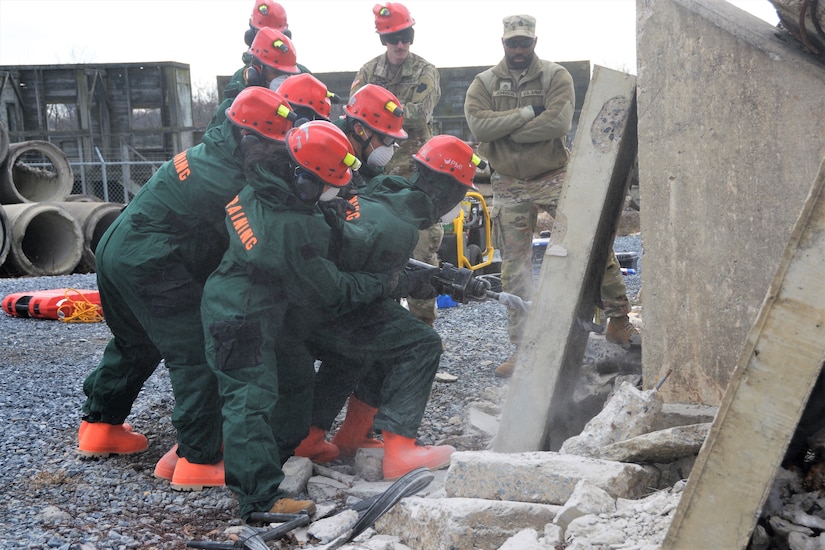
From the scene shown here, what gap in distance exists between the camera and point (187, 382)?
4.24m

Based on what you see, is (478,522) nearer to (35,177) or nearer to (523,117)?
(523,117)

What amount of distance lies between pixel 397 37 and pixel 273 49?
4.93 feet

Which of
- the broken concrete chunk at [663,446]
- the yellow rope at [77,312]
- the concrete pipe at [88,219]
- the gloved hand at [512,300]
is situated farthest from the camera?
the concrete pipe at [88,219]

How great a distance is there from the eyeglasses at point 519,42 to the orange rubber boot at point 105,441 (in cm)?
362

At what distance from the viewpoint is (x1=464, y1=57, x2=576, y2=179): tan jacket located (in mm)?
6059

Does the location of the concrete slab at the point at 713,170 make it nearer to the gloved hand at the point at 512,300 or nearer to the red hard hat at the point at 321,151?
the gloved hand at the point at 512,300

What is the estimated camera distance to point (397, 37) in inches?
256

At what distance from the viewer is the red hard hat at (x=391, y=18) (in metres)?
6.36

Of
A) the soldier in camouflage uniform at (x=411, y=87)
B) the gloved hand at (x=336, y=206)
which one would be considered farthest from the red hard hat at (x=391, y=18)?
the gloved hand at (x=336, y=206)

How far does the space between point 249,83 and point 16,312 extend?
567 centimetres

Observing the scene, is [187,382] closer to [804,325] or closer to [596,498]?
[596,498]

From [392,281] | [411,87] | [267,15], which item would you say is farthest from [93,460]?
[411,87]

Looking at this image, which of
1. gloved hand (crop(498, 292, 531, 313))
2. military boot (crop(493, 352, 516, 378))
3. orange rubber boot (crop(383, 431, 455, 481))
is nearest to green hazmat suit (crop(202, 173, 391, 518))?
orange rubber boot (crop(383, 431, 455, 481))

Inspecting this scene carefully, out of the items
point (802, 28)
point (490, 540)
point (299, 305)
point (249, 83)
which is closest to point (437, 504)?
point (490, 540)
